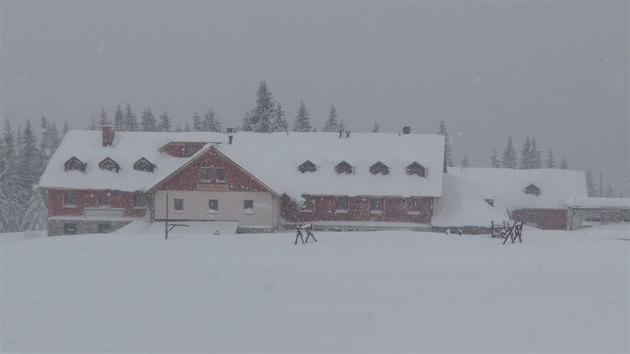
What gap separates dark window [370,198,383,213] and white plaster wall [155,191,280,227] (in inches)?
327

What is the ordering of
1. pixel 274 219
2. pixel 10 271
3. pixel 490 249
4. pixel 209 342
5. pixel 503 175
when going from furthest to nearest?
pixel 503 175 < pixel 274 219 < pixel 490 249 < pixel 10 271 < pixel 209 342

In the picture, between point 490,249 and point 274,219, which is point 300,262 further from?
point 274,219

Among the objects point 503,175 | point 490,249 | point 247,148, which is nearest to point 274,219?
point 247,148

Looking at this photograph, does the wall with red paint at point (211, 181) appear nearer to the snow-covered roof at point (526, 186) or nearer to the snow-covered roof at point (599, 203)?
the snow-covered roof at point (526, 186)

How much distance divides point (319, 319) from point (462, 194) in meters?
38.4

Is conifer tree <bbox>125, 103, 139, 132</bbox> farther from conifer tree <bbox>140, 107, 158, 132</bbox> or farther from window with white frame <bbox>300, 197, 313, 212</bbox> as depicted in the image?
window with white frame <bbox>300, 197, 313, 212</bbox>

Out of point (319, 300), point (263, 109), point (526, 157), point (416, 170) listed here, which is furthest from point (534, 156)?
point (319, 300)

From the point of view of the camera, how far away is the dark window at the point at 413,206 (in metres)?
45.3

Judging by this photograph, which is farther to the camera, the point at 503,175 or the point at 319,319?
the point at 503,175

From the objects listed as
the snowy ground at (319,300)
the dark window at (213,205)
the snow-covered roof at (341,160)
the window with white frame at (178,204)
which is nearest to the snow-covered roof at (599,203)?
the snow-covered roof at (341,160)

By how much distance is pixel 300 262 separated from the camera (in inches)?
706

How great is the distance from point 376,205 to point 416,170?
4.30 m

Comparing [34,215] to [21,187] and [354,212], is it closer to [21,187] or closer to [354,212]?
[21,187]

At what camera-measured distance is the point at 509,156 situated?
103m
